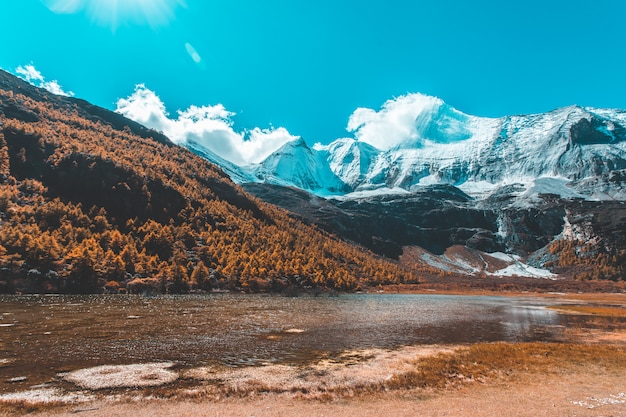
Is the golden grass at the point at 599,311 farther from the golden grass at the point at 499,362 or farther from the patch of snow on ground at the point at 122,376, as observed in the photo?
the patch of snow on ground at the point at 122,376

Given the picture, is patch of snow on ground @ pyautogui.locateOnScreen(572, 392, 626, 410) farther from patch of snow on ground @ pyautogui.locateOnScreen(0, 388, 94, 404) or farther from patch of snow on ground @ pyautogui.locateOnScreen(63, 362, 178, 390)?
patch of snow on ground @ pyautogui.locateOnScreen(0, 388, 94, 404)

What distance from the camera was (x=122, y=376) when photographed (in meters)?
27.7

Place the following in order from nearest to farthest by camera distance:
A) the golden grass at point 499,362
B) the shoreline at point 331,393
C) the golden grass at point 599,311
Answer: the shoreline at point 331,393, the golden grass at point 499,362, the golden grass at point 599,311

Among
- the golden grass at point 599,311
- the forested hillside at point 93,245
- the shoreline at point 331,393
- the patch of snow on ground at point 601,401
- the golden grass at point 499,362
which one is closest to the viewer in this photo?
the shoreline at point 331,393

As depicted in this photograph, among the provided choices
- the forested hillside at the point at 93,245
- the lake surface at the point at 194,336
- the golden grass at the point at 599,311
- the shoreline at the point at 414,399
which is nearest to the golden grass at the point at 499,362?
the shoreline at the point at 414,399

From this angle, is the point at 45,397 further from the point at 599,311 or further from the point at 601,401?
the point at 599,311

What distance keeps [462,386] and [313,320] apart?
4148 cm

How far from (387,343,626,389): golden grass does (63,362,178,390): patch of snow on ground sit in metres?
16.1

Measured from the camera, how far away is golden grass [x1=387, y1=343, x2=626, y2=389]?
92.7ft

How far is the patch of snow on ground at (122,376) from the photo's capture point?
84.5 feet

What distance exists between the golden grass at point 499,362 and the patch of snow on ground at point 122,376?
1613cm

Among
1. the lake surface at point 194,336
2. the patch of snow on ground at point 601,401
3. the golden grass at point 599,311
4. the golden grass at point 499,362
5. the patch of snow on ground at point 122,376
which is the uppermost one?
the patch of snow on ground at point 601,401

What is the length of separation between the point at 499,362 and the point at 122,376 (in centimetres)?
3035

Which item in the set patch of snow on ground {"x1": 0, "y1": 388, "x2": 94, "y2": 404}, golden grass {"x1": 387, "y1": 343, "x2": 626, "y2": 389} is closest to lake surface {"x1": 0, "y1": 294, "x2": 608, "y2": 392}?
patch of snow on ground {"x1": 0, "y1": 388, "x2": 94, "y2": 404}
